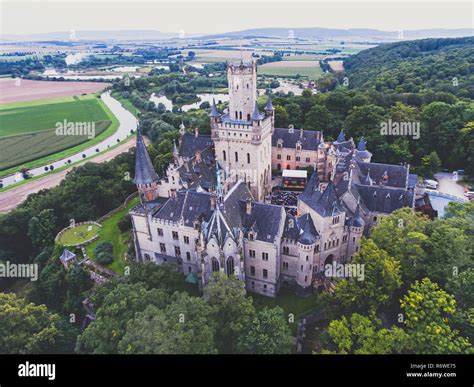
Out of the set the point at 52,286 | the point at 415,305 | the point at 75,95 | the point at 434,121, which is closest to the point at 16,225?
the point at 52,286

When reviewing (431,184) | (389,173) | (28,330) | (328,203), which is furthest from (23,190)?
(431,184)

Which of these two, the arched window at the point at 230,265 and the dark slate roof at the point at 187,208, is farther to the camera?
the dark slate roof at the point at 187,208

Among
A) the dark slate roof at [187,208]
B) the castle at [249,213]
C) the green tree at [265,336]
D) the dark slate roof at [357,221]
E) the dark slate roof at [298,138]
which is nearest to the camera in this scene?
the green tree at [265,336]

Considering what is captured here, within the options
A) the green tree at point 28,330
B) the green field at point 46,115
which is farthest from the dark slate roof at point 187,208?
the green field at point 46,115

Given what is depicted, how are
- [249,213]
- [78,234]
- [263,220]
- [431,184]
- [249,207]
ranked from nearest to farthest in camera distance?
[263,220] < [249,207] < [249,213] < [78,234] < [431,184]

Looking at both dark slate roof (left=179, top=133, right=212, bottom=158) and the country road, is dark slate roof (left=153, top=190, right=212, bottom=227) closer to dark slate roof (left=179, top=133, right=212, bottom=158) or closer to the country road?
dark slate roof (left=179, top=133, right=212, bottom=158)

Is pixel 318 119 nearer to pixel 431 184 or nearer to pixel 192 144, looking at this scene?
pixel 431 184

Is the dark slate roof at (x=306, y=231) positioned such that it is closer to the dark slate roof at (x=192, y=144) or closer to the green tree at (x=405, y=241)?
the green tree at (x=405, y=241)
